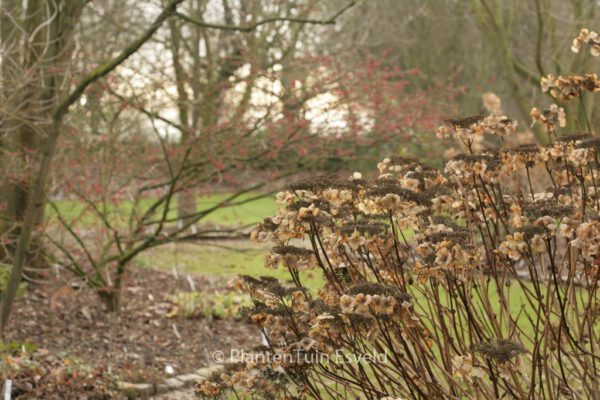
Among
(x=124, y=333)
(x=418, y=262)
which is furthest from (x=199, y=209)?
(x=418, y=262)

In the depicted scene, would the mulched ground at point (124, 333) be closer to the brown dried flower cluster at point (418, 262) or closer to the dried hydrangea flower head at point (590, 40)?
the brown dried flower cluster at point (418, 262)

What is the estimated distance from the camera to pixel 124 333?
6984 mm

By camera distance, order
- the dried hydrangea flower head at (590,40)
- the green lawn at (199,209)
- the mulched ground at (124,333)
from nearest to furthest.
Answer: the dried hydrangea flower head at (590,40) < the mulched ground at (124,333) < the green lawn at (199,209)

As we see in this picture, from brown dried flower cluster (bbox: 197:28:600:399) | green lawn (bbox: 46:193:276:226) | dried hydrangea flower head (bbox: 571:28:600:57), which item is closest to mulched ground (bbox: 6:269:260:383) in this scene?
green lawn (bbox: 46:193:276:226)

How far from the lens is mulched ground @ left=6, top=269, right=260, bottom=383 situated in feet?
20.1

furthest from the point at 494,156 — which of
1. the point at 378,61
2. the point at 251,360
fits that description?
the point at 378,61

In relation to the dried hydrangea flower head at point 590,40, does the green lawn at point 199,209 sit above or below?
below

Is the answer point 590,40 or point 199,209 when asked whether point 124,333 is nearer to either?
point 590,40

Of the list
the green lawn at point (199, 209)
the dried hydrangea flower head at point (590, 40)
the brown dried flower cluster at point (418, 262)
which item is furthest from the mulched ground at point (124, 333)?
the dried hydrangea flower head at point (590, 40)

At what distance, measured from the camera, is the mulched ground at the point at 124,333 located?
20.1ft

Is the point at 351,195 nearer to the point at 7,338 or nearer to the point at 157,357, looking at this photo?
the point at 157,357

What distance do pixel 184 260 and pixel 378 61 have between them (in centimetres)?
488

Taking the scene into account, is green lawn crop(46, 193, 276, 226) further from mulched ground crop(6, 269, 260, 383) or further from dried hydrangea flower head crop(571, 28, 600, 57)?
dried hydrangea flower head crop(571, 28, 600, 57)

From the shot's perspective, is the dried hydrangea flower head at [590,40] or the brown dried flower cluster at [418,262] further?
the dried hydrangea flower head at [590,40]
